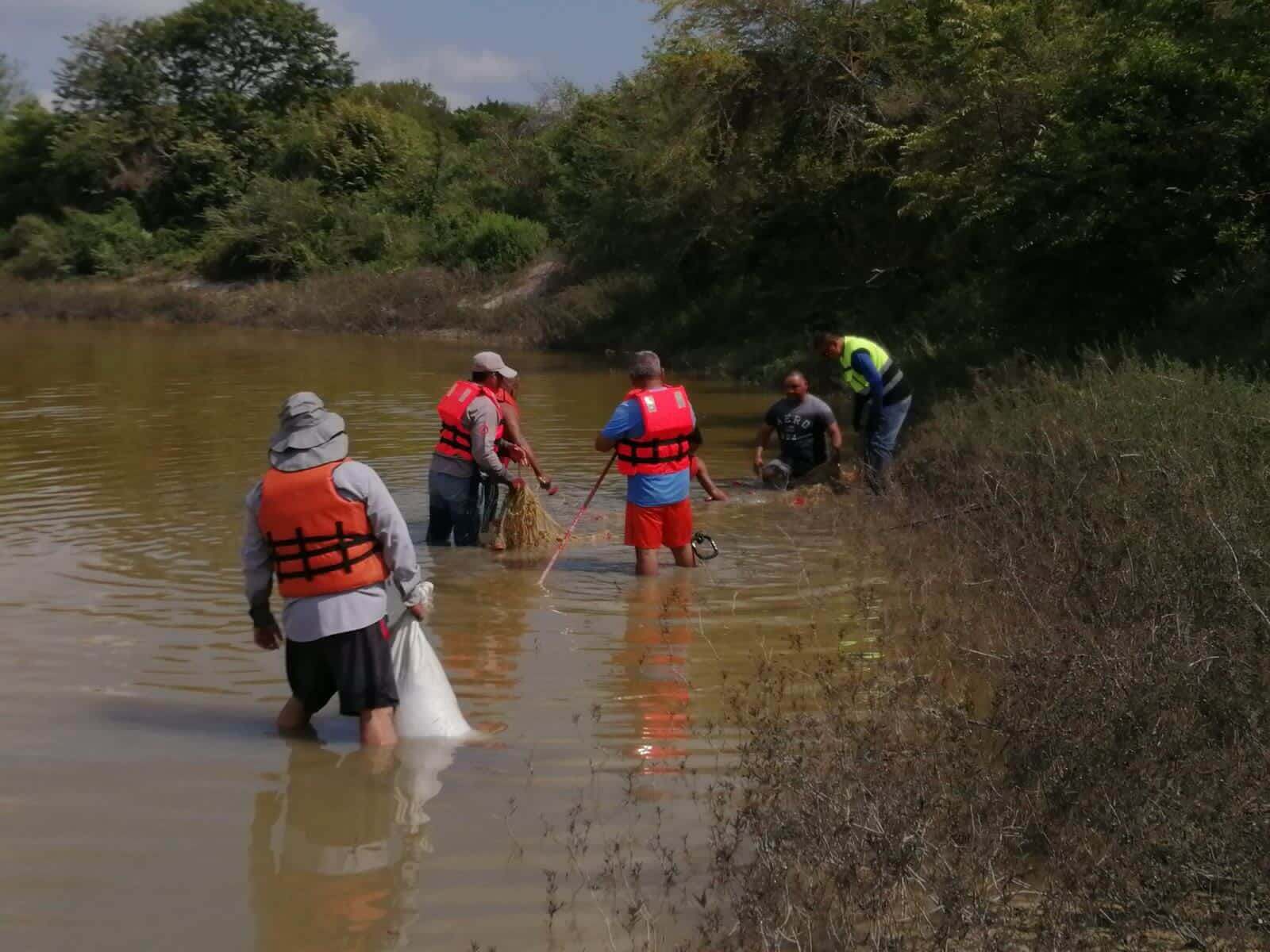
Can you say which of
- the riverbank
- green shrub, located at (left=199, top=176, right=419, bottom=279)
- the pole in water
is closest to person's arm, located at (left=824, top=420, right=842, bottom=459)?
the pole in water

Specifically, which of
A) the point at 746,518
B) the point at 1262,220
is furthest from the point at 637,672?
the point at 1262,220

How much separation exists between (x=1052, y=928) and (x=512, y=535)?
26.8 feet

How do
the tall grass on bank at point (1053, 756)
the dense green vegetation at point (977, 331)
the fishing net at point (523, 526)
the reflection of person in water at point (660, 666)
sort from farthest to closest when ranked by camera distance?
the fishing net at point (523, 526), the reflection of person in water at point (660, 666), the dense green vegetation at point (977, 331), the tall grass on bank at point (1053, 756)

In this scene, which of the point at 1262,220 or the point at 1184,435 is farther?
the point at 1262,220

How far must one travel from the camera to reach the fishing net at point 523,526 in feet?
40.7

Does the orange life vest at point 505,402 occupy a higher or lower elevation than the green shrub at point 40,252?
lower

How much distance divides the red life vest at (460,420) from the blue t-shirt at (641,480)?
1568 mm

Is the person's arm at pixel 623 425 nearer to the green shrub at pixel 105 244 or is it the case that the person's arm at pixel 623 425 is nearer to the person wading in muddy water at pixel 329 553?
the person wading in muddy water at pixel 329 553

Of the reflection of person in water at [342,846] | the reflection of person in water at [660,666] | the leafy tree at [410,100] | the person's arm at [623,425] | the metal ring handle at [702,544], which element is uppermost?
the leafy tree at [410,100]

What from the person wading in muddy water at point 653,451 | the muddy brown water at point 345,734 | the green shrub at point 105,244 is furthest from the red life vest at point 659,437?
the green shrub at point 105,244

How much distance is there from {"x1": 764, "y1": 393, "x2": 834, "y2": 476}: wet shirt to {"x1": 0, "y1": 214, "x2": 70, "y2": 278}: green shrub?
150ft

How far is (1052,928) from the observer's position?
455 centimetres

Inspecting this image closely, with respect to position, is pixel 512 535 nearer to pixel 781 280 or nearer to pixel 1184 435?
pixel 1184 435

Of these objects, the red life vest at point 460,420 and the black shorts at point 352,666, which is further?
the red life vest at point 460,420
